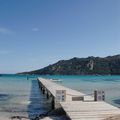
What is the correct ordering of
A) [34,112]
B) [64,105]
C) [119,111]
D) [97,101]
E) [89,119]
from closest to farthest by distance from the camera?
[89,119], [119,111], [64,105], [97,101], [34,112]

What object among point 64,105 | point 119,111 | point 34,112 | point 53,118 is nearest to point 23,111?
point 34,112

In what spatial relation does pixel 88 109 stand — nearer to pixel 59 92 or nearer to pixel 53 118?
pixel 53 118

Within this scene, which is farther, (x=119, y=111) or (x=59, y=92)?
(x=59, y=92)

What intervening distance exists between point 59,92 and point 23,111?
4.24 metres

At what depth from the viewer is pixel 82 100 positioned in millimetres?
21969

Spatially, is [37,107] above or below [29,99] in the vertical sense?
below

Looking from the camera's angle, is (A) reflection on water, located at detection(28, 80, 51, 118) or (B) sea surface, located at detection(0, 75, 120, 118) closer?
(A) reflection on water, located at detection(28, 80, 51, 118)

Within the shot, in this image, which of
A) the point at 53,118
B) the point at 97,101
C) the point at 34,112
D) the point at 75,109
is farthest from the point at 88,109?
the point at 34,112

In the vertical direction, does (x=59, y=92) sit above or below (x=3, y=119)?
above

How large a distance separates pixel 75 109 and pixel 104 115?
229cm

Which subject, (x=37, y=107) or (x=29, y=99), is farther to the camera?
(x=29, y=99)

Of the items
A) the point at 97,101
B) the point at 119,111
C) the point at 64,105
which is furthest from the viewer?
the point at 97,101

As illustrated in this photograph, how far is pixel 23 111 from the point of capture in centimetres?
2408

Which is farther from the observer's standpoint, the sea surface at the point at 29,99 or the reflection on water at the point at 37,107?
the sea surface at the point at 29,99
